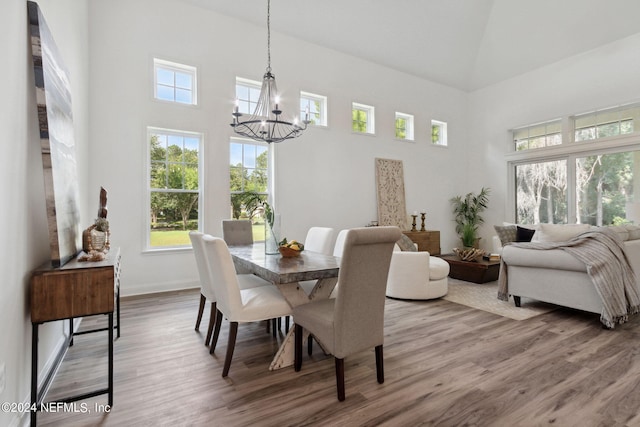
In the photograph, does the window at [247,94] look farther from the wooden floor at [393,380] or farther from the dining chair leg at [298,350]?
the dining chair leg at [298,350]

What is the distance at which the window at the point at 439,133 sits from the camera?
7.77 m

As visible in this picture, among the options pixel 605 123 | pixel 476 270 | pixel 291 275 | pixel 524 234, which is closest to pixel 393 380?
pixel 291 275

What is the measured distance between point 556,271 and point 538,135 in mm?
4620

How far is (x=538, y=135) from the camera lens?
22.5 ft

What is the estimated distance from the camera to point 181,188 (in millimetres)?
4777

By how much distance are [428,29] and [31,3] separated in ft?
20.5

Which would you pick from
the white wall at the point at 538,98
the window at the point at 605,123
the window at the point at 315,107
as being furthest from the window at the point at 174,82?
the window at the point at 605,123

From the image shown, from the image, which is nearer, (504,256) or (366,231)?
(366,231)

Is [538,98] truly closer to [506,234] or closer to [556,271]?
[506,234]

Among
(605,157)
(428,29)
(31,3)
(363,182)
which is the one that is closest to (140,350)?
(31,3)

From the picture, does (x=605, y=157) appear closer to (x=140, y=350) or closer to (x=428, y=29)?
(x=428, y=29)

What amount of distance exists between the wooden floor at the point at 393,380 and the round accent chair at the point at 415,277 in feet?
2.69

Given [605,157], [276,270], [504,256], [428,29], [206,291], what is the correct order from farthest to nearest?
[428,29] < [605,157] < [504,256] < [206,291] < [276,270]

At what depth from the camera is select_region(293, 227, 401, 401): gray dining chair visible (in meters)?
1.85
